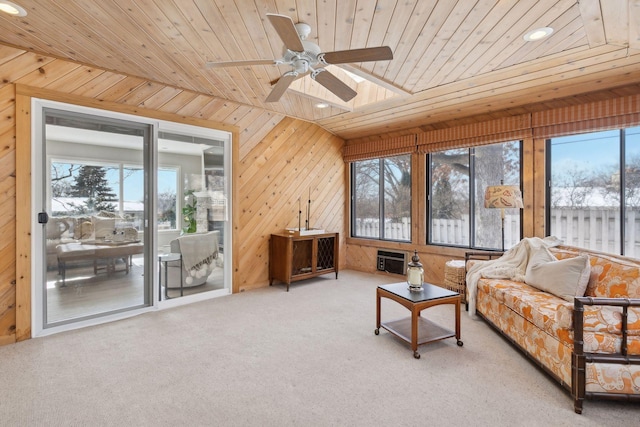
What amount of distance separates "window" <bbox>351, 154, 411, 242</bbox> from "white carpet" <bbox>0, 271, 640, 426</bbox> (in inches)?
95.9

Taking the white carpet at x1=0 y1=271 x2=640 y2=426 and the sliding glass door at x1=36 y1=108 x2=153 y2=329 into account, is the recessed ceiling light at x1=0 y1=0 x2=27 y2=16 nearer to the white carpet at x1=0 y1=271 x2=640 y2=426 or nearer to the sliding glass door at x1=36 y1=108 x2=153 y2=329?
the sliding glass door at x1=36 y1=108 x2=153 y2=329

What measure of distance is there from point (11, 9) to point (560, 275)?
4711 millimetres

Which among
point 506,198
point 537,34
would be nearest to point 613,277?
point 506,198

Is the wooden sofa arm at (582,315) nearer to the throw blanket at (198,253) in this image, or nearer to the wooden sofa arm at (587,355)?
the wooden sofa arm at (587,355)

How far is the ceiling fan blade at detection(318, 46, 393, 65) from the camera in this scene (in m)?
2.10

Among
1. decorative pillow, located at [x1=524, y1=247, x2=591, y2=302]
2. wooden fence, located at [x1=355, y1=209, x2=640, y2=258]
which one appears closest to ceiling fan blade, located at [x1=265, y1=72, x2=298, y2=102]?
decorative pillow, located at [x1=524, y1=247, x2=591, y2=302]

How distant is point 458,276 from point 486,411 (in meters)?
2.28

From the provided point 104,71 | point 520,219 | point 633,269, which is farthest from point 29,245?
point 520,219

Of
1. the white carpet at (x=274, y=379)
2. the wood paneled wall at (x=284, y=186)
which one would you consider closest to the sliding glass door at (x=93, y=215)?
the white carpet at (x=274, y=379)

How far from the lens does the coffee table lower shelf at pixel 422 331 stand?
9.33 ft

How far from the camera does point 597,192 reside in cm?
381

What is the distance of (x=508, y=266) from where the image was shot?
139 inches

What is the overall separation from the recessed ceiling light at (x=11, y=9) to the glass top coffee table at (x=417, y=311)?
3.57 metres

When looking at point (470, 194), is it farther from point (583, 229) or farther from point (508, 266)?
point (508, 266)
